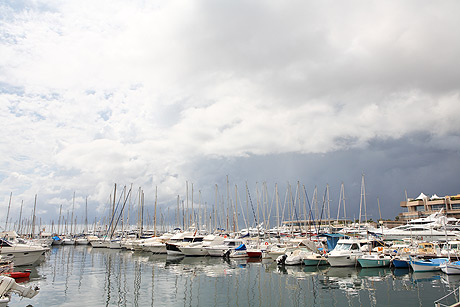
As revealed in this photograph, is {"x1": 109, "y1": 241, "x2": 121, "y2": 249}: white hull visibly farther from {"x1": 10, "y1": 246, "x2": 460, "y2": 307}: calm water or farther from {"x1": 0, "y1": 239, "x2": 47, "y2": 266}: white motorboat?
{"x1": 10, "y1": 246, "x2": 460, "y2": 307}: calm water

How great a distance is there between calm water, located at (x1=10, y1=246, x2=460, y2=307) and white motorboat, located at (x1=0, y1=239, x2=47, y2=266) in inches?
137

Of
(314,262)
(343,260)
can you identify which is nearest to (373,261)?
(343,260)

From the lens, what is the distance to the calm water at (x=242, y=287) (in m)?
22.0

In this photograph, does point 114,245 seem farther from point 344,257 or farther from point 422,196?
point 422,196

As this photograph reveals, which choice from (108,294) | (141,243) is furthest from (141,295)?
(141,243)

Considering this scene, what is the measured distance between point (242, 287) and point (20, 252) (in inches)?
1093

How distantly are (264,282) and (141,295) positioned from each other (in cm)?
1093

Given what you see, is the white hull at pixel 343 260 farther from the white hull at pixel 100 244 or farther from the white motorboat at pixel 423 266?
the white hull at pixel 100 244

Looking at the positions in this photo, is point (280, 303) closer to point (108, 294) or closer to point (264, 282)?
point (264, 282)

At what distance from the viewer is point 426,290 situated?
2441 cm

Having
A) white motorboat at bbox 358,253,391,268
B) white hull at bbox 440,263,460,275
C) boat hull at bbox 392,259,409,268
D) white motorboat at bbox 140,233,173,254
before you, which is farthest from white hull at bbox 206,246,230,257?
white hull at bbox 440,263,460,275

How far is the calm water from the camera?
22.0 meters

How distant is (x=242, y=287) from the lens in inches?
1051

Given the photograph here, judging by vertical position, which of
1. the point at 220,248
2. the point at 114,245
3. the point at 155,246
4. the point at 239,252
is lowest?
the point at 239,252
